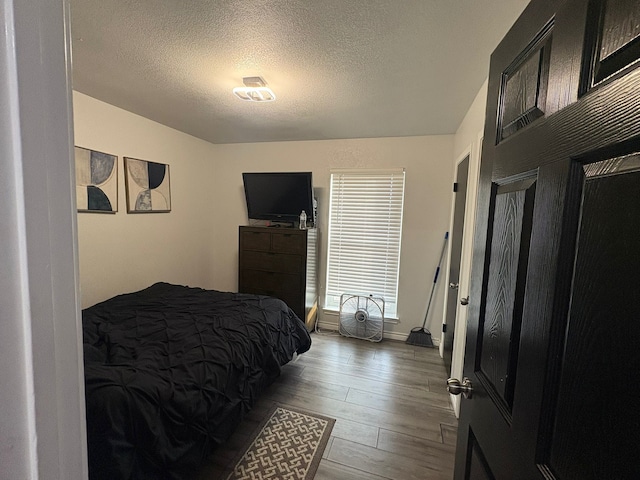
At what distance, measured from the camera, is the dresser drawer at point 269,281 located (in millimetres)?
3387

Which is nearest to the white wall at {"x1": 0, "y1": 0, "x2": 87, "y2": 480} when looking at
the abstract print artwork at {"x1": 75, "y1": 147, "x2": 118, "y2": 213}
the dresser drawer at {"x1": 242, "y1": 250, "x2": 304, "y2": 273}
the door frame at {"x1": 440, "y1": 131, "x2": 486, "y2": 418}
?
the door frame at {"x1": 440, "y1": 131, "x2": 486, "y2": 418}

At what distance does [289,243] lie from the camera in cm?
338

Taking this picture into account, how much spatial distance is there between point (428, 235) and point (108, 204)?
3193 millimetres

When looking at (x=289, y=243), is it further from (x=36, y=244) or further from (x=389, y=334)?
(x=36, y=244)

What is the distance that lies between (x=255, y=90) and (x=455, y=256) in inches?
89.2

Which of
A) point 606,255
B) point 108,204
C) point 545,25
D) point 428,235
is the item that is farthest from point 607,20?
point 108,204

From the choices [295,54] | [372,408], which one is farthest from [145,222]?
[372,408]

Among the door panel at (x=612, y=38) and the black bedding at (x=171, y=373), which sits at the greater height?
the door panel at (x=612, y=38)

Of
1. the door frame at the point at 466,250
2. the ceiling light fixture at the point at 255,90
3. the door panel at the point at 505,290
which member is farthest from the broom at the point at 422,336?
the door panel at the point at 505,290

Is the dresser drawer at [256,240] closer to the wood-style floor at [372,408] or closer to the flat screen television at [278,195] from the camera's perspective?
the flat screen television at [278,195]

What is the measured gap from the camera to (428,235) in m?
3.34

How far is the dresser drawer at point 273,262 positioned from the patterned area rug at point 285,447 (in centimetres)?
150

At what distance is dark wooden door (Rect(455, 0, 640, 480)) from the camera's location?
434mm

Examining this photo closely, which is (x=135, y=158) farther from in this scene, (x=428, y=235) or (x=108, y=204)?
(x=428, y=235)
